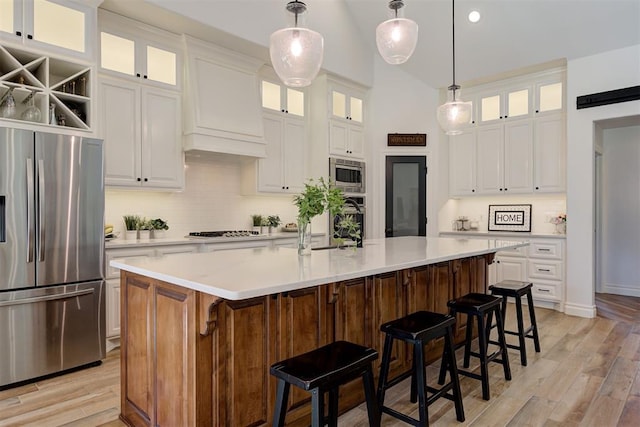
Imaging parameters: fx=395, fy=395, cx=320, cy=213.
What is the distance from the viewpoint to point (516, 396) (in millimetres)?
2693

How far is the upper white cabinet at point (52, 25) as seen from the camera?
118 inches

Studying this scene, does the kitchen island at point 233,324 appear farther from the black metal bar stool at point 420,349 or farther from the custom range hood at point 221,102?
the custom range hood at point 221,102

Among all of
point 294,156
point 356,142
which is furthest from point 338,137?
point 294,156

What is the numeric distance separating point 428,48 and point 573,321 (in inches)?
155

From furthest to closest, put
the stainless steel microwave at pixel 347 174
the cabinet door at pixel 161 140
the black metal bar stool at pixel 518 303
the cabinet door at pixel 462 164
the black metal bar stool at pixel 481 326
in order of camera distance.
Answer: the cabinet door at pixel 462 164, the stainless steel microwave at pixel 347 174, the cabinet door at pixel 161 140, the black metal bar stool at pixel 518 303, the black metal bar stool at pixel 481 326

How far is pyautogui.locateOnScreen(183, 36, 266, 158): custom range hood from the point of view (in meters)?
4.27

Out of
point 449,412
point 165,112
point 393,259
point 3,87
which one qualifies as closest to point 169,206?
point 165,112

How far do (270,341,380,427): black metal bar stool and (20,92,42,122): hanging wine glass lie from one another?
2828 mm

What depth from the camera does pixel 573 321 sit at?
4.54 metres

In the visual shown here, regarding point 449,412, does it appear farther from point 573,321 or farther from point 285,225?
point 285,225

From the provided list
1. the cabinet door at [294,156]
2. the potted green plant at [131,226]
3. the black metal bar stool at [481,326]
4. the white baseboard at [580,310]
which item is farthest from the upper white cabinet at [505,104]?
the potted green plant at [131,226]

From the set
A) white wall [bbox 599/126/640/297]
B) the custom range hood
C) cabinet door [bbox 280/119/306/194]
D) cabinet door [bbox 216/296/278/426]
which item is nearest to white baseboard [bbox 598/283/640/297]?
white wall [bbox 599/126/640/297]

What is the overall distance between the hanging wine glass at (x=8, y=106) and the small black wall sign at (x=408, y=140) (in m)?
4.52

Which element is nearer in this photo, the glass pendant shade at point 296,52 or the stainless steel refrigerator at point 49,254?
the glass pendant shade at point 296,52
